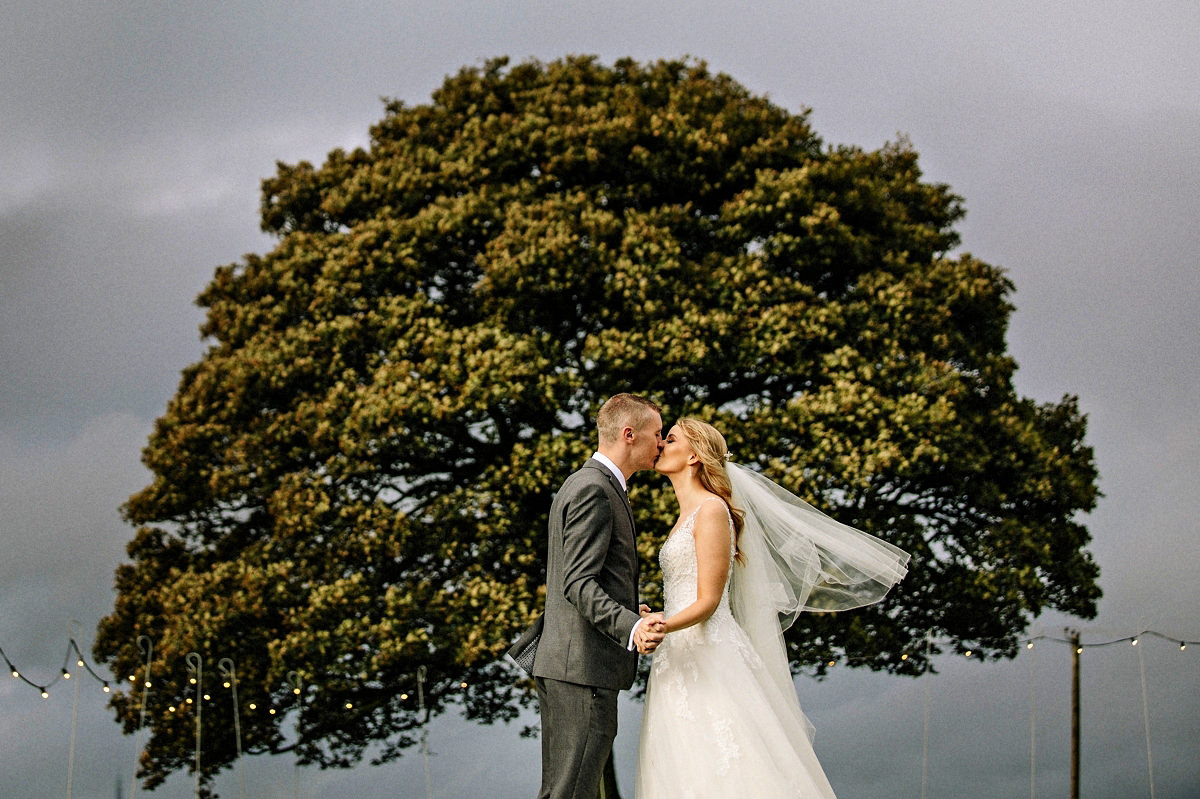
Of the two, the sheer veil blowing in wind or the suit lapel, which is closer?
the suit lapel

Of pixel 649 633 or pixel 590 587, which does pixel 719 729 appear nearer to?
pixel 649 633

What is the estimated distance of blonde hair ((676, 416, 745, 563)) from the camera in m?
5.12

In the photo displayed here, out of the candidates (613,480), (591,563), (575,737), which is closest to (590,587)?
Result: (591,563)

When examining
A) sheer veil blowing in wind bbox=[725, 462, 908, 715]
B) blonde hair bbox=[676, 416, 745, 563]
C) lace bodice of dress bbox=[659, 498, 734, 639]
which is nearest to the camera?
lace bodice of dress bbox=[659, 498, 734, 639]

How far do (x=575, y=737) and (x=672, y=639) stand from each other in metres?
0.72

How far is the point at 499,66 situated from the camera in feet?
45.0

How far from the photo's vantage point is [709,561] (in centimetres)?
486

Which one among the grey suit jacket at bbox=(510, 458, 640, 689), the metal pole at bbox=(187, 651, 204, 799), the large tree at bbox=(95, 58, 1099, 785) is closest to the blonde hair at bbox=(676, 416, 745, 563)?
the grey suit jacket at bbox=(510, 458, 640, 689)

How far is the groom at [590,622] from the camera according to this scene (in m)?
4.40

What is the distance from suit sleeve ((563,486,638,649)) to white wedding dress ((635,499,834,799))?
0.54 m

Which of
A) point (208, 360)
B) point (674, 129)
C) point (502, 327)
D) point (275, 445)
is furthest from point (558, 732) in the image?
point (208, 360)

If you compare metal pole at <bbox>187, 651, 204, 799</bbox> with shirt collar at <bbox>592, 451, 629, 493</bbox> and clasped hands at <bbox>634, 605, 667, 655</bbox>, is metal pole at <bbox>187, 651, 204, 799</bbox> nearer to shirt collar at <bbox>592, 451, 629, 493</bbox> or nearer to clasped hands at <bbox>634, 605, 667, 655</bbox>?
shirt collar at <bbox>592, 451, 629, 493</bbox>

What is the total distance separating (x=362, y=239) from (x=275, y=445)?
2450 mm

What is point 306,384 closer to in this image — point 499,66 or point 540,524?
point 540,524
